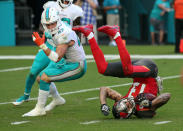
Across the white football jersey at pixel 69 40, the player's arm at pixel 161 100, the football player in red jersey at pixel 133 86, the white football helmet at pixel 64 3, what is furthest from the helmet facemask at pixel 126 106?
the white football helmet at pixel 64 3

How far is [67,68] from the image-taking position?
9.29 meters

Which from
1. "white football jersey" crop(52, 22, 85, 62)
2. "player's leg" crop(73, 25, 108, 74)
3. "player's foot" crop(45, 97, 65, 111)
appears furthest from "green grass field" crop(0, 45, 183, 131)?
"white football jersey" crop(52, 22, 85, 62)

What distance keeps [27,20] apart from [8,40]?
10.7 ft

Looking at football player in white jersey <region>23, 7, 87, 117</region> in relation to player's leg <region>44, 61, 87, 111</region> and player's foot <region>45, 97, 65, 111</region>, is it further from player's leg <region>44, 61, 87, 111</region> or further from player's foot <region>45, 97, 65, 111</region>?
player's foot <region>45, 97, 65, 111</region>

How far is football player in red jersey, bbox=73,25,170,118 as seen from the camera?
8.68 metres

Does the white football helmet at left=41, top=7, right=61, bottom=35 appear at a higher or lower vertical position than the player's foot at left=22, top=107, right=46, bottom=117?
higher

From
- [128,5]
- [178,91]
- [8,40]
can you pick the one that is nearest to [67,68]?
[178,91]

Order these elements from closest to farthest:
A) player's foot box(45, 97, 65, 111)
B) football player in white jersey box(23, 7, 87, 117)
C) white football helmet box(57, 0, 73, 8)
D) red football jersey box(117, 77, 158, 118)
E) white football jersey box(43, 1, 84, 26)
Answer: football player in white jersey box(23, 7, 87, 117) → red football jersey box(117, 77, 158, 118) → player's foot box(45, 97, 65, 111) → white football jersey box(43, 1, 84, 26) → white football helmet box(57, 0, 73, 8)

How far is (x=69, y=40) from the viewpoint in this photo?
8.97 meters

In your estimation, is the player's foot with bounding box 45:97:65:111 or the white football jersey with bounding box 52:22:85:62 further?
the player's foot with bounding box 45:97:65:111

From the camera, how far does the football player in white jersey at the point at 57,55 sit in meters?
8.78

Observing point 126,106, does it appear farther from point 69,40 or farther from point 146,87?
point 69,40

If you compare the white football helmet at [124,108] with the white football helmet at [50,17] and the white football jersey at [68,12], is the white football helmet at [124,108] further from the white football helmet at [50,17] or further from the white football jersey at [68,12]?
the white football jersey at [68,12]

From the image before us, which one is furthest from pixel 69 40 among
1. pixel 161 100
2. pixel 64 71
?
pixel 161 100
